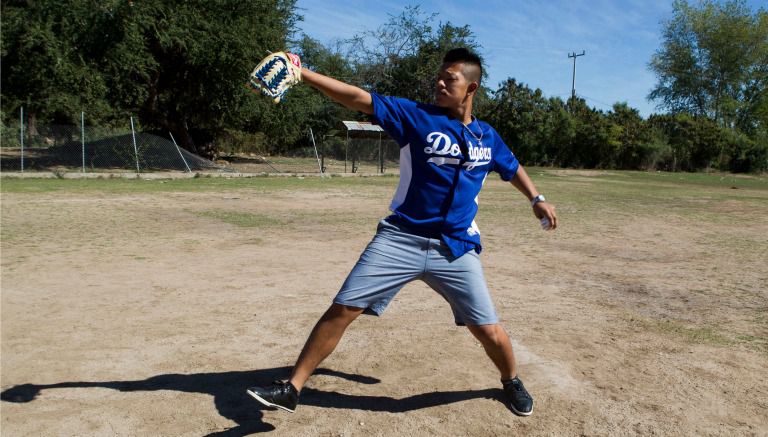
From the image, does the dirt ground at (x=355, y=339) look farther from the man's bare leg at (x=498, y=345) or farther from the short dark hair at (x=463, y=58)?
the short dark hair at (x=463, y=58)

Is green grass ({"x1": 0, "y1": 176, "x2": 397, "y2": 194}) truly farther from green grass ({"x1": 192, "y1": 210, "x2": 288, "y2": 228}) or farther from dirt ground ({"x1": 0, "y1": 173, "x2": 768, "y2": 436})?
dirt ground ({"x1": 0, "y1": 173, "x2": 768, "y2": 436})

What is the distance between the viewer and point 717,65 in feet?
207

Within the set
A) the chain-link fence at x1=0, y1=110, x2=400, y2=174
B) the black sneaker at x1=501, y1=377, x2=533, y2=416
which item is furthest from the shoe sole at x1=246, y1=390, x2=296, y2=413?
the chain-link fence at x1=0, y1=110, x2=400, y2=174

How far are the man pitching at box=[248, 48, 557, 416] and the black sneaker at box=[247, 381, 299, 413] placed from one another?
0.01 metres

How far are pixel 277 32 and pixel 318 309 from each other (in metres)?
24.9

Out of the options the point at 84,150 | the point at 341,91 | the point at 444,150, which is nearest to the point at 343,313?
the point at 444,150

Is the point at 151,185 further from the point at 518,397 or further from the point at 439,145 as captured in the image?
the point at 518,397

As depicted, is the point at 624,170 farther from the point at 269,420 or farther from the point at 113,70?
the point at 269,420

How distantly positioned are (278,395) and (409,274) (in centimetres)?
99

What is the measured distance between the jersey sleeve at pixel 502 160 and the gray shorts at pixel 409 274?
650mm

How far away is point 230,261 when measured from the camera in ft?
26.2

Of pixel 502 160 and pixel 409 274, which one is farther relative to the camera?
pixel 502 160

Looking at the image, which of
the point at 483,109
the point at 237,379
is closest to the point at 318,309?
the point at 237,379

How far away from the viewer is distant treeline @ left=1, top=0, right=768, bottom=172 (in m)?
24.0
